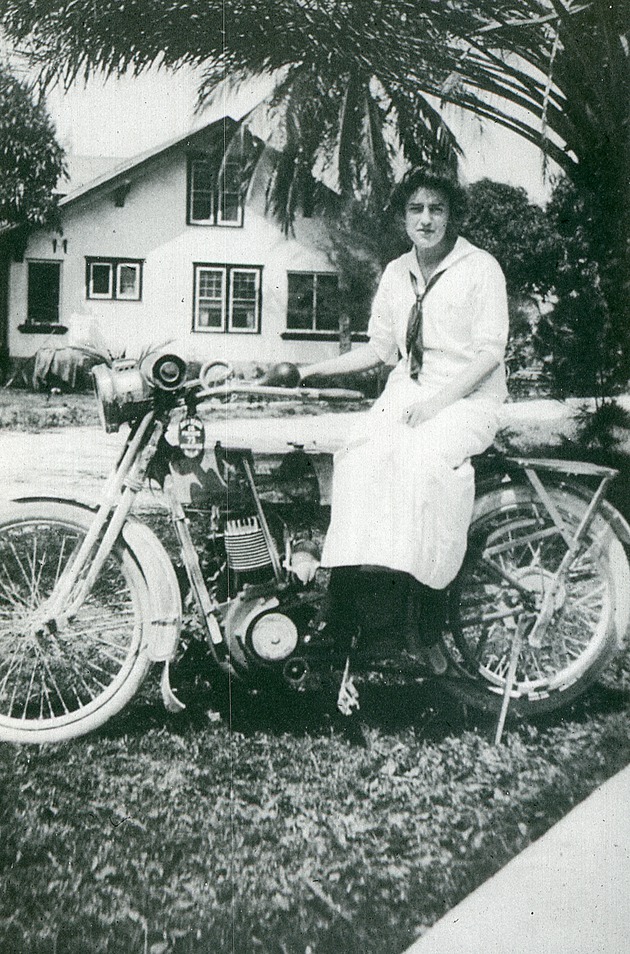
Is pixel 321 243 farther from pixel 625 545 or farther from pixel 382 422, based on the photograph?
pixel 625 545

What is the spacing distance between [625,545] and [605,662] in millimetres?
392

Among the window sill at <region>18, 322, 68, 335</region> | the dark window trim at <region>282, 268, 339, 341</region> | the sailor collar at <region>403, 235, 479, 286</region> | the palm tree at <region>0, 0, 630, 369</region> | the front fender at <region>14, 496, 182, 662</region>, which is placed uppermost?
the palm tree at <region>0, 0, 630, 369</region>

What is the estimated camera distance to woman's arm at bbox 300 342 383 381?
104 inches

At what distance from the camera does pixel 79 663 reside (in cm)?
258

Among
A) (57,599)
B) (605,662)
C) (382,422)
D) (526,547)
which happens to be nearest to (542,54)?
(382,422)

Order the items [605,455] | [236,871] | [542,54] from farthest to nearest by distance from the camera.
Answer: [605,455], [542,54], [236,871]

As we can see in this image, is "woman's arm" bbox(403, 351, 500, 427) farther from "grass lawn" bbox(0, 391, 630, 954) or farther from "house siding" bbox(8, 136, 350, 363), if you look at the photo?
"grass lawn" bbox(0, 391, 630, 954)

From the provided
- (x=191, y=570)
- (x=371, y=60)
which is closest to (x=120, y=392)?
(x=191, y=570)

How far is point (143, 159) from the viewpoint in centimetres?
254

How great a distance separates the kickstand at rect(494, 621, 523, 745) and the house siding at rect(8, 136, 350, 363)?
115 centimetres

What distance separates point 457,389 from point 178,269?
913 mm

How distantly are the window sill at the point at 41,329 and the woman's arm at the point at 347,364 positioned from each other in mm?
737

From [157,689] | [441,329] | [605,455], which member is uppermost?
[441,329]

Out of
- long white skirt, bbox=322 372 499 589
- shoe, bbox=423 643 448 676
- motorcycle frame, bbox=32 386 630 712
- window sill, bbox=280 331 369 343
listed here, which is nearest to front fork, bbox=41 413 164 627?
motorcycle frame, bbox=32 386 630 712
